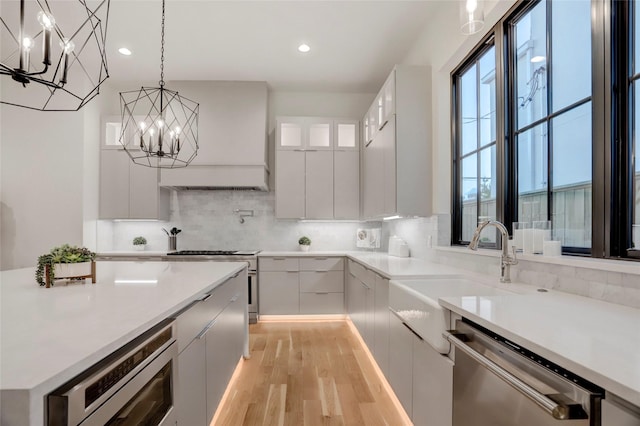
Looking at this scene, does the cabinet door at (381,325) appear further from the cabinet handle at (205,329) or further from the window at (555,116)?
the cabinet handle at (205,329)

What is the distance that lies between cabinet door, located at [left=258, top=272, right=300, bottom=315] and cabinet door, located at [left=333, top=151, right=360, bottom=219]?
42.0 inches

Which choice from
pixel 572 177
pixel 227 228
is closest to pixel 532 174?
pixel 572 177

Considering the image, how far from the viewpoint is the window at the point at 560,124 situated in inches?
56.5

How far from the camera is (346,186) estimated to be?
15.1 ft

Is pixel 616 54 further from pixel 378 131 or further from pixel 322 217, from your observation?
pixel 322 217

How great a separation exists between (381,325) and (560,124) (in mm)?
1739

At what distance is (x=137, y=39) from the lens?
3.49m

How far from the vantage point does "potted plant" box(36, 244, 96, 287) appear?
1562 millimetres

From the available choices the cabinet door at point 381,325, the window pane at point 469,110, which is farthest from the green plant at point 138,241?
the window pane at point 469,110

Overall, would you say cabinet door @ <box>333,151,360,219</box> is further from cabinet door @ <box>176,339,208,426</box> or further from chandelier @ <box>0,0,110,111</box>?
cabinet door @ <box>176,339,208,426</box>

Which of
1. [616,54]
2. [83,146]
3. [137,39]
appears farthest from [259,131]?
[616,54]

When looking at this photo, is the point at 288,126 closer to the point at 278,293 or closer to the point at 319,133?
the point at 319,133

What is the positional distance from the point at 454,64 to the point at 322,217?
243cm

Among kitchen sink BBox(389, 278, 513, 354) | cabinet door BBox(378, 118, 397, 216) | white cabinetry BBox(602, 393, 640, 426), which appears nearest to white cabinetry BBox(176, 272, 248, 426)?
kitchen sink BBox(389, 278, 513, 354)
